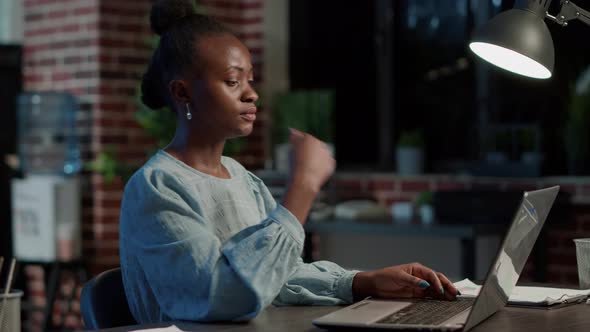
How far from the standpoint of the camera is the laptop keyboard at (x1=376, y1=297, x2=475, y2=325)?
1.49 m

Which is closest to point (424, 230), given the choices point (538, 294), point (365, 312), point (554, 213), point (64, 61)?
point (554, 213)

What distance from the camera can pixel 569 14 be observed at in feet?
6.09

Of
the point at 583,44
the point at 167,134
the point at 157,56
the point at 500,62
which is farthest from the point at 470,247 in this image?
the point at 157,56

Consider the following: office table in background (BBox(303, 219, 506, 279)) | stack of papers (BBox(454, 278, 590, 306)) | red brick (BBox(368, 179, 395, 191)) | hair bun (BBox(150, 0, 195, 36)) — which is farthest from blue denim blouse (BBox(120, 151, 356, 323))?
red brick (BBox(368, 179, 395, 191))

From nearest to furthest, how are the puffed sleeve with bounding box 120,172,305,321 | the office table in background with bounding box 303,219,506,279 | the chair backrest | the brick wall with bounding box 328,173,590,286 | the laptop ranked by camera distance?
1. the laptop
2. the puffed sleeve with bounding box 120,172,305,321
3. the chair backrest
4. the office table in background with bounding box 303,219,506,279
5. the brick wall with bounding box 328,173,590,286

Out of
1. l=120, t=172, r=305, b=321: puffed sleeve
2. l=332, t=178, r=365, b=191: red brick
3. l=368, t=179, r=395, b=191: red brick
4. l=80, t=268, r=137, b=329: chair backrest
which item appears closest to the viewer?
l=120, t=172, r=305, b=321: puffed sleeve

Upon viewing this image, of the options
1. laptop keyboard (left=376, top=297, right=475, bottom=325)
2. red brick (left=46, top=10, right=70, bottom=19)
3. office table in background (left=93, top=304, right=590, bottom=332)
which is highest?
red brick (left=46, top=10, right=70, bottom=19)

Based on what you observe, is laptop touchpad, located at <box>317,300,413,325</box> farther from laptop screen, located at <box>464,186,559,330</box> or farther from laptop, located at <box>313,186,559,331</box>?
laptop screen, located at <box>464,186,559,330</box>

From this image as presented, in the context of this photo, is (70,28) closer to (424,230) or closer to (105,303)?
(424,230)

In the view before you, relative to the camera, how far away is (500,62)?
194cm

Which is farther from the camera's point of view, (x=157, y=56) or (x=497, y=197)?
(x=497, y=197)

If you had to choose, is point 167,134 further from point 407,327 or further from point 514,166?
point 407,327

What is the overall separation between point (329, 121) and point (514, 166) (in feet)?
3.30

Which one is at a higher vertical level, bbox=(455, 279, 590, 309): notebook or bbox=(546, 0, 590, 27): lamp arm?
bbox=(546, 0, 590, 27): lamp arm
